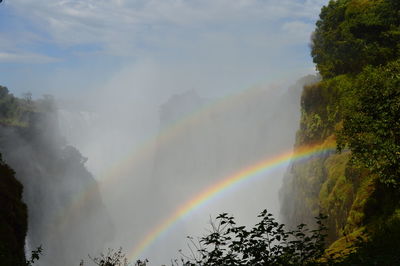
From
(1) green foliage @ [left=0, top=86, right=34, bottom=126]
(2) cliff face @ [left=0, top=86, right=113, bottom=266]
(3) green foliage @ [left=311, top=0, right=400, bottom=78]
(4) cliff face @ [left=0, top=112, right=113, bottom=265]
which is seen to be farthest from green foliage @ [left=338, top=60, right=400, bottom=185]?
(1) green foliage @ [left=0, top=86, right=34, bottom=126]

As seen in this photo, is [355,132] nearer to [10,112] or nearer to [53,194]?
[53,194]

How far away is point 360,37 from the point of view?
37.7 metres

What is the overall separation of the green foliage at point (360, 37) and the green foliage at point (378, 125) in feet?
62.0

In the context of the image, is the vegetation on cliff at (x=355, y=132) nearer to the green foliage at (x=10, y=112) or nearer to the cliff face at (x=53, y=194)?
the cliff face at (x=53, y=194)

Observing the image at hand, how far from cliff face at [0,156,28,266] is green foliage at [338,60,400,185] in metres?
17.8

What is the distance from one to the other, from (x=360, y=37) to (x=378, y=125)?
2644 cm

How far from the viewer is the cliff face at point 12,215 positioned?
63.7ft

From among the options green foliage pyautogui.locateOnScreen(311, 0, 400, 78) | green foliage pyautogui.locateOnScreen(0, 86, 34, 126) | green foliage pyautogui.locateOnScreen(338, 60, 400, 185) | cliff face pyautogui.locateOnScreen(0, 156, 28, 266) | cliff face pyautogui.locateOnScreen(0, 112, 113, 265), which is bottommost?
green foliage pyautogui.locateOnScreen(338, 60, 400, 185)

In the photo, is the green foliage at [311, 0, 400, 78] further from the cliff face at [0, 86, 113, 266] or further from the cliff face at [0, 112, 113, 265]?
the cliff face at [0, 112, 113, 265]

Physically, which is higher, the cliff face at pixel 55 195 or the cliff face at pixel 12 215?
the cliff face at pixel 55 195

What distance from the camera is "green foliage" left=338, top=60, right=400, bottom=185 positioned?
588 inches

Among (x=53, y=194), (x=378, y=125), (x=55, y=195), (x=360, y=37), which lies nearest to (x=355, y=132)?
(x=378, y=125)

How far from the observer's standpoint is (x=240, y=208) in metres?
94.0

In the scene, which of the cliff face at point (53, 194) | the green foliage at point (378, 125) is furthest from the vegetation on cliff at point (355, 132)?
the cliff face at point (53, 194)
